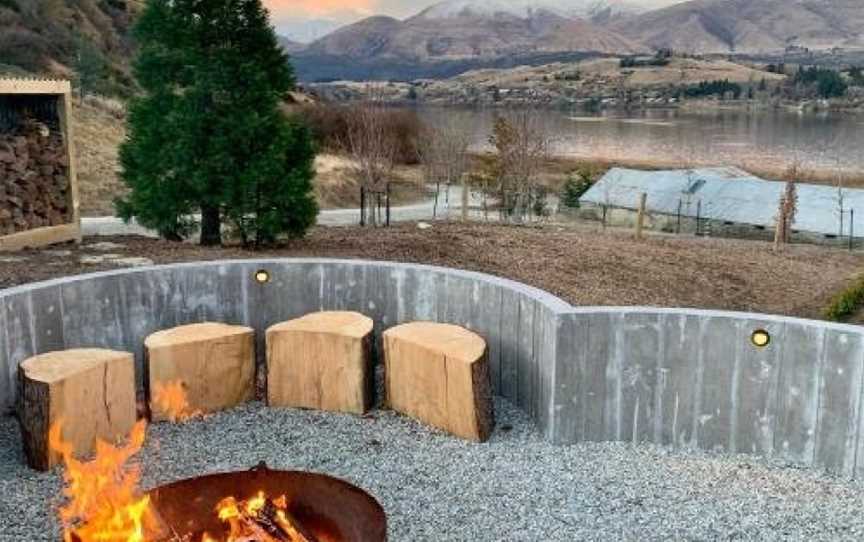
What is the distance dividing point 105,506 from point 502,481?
8.43 ft

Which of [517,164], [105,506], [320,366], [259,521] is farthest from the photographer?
[517,164]

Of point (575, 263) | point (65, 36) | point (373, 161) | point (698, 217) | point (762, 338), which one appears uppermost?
point (65, 36)

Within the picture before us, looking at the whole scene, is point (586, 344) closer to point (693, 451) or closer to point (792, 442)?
point (693, 451)

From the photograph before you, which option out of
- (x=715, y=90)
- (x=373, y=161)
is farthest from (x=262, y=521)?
(x=715, y=90)

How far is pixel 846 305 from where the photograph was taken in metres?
11.3

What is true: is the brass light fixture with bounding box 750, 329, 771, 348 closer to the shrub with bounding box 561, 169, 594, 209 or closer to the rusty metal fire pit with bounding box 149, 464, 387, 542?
the rusty metal fire pit with bounding box 149, 464, 387, 542

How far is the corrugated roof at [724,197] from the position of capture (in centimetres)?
2805

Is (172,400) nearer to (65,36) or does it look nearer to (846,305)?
(846,305)

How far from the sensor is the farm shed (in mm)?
12047

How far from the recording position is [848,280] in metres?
15.2

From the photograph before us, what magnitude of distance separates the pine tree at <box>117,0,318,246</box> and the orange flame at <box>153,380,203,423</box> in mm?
6037

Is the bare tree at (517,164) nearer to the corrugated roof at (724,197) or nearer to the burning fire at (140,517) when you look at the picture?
the corrugated roof at (724,197)

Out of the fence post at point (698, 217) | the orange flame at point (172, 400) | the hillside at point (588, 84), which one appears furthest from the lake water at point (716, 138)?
the orange flame at point (172, 400)

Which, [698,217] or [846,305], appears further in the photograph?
[698,217]
